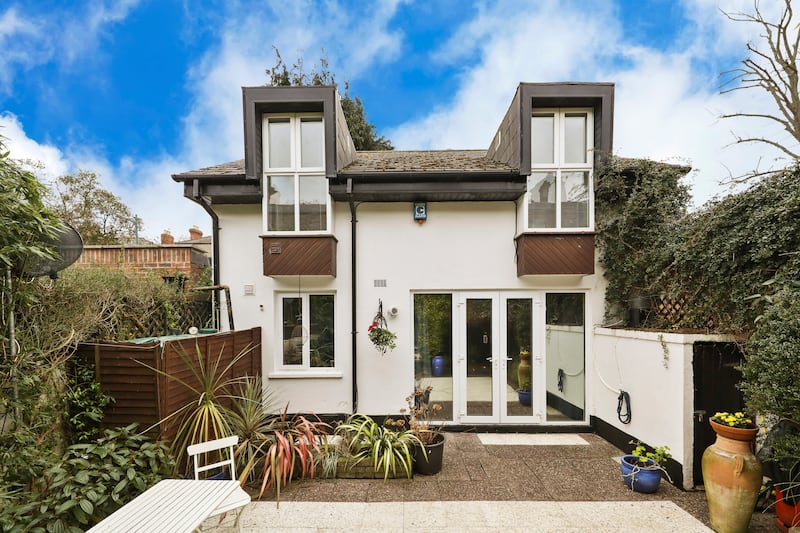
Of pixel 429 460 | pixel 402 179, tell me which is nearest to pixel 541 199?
pixel 402 179

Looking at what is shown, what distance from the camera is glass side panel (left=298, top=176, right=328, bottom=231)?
581 cm

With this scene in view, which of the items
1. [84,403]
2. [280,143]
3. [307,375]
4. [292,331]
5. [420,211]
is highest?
[280,143]

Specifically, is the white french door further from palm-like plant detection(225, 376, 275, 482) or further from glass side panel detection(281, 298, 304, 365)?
palm-like plant detection(225, 376, 275, 482)

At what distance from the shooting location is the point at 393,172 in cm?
567

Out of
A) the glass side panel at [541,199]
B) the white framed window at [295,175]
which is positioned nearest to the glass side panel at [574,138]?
the glass side panel at [541,199]

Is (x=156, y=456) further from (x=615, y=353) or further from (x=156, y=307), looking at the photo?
(x=615, y=353)

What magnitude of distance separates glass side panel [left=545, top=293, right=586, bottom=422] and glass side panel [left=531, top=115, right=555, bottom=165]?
2.36 metres

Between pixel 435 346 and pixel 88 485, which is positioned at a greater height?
pixel 435 346

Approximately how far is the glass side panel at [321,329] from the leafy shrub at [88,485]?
9.14 ft

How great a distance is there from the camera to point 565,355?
6.06m

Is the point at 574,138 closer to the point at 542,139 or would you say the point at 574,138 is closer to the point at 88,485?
the point at 542,139

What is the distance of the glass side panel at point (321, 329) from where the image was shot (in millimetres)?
6160

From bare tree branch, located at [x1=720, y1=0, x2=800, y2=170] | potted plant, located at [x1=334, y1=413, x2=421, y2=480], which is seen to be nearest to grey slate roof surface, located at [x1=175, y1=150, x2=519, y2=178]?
potted plant, located at [x1=334, y1=413, x2=421, y2=480]

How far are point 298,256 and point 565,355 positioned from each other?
4891 mm
